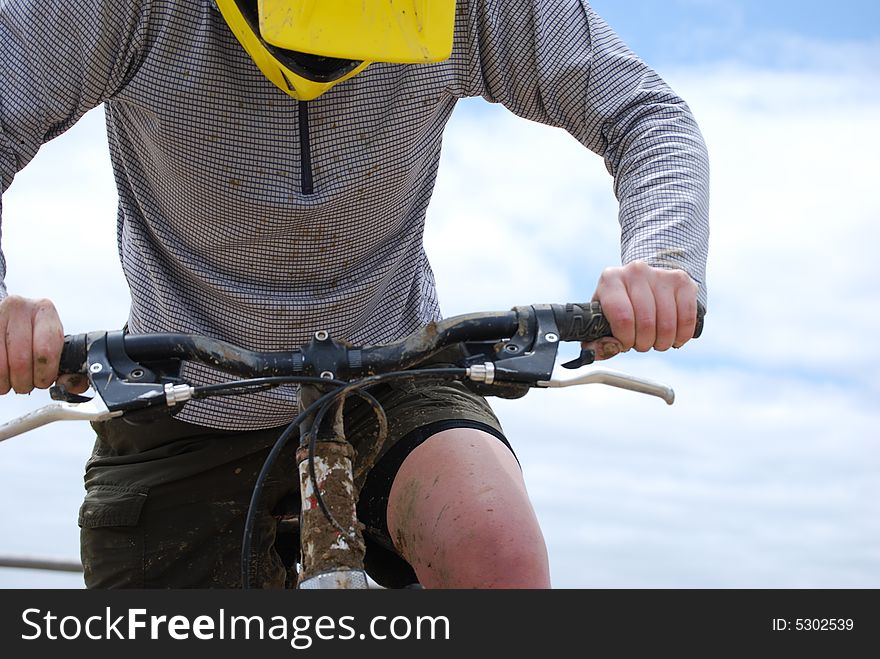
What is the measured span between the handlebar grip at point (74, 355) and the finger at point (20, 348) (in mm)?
49

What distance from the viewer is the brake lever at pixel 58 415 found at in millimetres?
1670

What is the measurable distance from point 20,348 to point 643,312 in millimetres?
989

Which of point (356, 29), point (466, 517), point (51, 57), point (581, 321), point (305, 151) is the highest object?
point (51, 57)

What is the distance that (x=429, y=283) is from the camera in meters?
Result: 2.94

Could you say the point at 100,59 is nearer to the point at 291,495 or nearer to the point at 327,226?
the point at 327,226

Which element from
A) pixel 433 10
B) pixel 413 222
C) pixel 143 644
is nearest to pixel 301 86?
pixel 433 10

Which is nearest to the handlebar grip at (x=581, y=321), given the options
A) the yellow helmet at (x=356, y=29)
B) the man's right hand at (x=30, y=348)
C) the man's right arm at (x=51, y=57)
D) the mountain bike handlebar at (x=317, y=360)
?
the mountain bike handlebar at (x=317, y=360)

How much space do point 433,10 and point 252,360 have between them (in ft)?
2.19

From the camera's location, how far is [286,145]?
2604mm

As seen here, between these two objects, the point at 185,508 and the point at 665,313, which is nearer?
the point at 665,313

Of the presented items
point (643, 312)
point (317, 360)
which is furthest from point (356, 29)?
point (643, 312)

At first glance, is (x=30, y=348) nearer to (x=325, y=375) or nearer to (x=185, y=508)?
(x=325, y=375)

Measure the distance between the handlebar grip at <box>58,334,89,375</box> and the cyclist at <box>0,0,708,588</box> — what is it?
25.7 inches

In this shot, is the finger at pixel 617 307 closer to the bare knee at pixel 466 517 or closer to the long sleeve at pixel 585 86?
the bare knee at pixel 466 517
